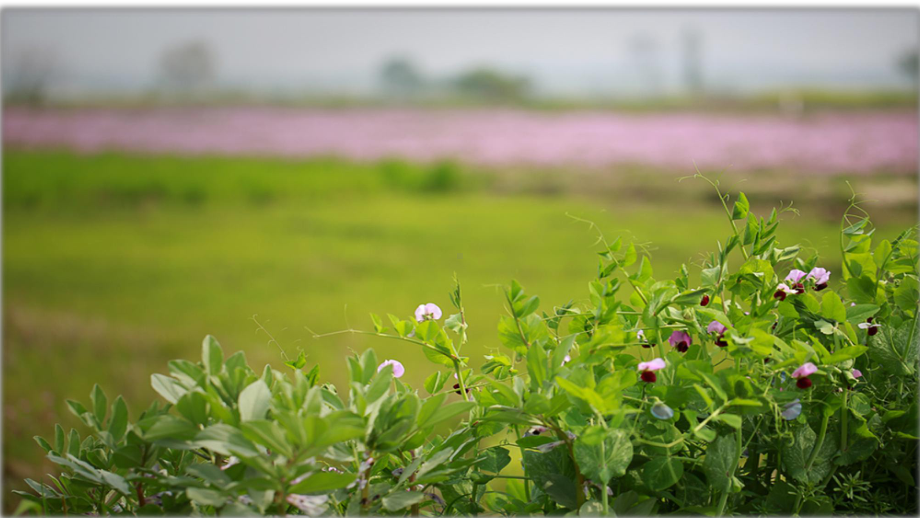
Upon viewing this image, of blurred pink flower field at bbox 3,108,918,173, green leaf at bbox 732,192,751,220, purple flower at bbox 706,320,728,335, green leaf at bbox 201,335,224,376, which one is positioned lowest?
blurred pink flower field at bbox 3,108,918,173

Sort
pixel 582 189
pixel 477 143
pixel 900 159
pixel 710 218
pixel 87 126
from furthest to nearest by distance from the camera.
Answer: pixel 87 126 < pixel 477 143 < pixel 582 189 < pixel 900 159 < pixel 710 218

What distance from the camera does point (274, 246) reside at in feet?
12.0

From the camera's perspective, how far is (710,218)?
3.53 meters

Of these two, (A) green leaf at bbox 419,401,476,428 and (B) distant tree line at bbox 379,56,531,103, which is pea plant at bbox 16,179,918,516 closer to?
(A) green leaf at bbox 419,401,476,428

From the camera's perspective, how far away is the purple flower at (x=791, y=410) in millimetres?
397

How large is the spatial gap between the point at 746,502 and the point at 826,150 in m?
4.26

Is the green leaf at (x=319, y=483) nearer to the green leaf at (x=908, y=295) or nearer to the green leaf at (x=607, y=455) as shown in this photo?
the green leaf at (x=607, y=455)

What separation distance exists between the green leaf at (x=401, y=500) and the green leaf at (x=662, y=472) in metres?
0.13

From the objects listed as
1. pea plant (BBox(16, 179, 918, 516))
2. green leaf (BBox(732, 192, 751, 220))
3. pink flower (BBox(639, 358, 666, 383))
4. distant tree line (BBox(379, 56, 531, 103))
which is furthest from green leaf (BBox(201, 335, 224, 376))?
distant tree line (BBox(379, 56, 531, 103))

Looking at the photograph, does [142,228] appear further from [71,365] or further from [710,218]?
[710,218]

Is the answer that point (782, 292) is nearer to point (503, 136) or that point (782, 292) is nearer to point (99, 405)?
point (99, 405)

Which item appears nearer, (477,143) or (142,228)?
(142,228)

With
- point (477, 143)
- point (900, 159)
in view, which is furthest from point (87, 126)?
point (900, 159)

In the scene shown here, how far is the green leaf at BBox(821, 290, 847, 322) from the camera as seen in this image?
1.43ft
